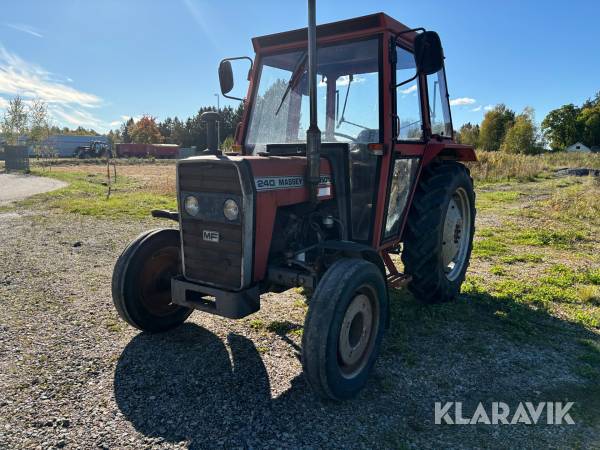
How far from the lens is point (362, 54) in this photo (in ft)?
12.5

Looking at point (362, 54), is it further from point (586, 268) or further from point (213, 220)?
point (586, 268)

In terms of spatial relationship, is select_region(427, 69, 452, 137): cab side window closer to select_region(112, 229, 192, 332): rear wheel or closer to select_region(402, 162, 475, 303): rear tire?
select_region(402, 162, 475, 303): rear tire

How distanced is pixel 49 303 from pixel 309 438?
340 centimetres

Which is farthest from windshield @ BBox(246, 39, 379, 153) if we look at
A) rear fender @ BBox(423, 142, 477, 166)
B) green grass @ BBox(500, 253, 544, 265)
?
green grass @ BBox(500, 253, 544, 265)

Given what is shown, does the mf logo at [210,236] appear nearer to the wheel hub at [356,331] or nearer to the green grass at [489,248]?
the wheel hub at [356,331]

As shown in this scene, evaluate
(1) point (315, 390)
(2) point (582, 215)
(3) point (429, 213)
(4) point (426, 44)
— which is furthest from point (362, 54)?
(2) point (582, 215)

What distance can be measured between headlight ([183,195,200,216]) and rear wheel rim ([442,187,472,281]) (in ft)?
8.84

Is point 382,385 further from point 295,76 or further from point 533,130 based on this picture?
point 533,130

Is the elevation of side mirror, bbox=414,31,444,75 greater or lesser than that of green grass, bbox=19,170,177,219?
greater

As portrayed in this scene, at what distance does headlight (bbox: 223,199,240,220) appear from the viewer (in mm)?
3010

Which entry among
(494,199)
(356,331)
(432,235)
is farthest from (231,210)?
(494,199)

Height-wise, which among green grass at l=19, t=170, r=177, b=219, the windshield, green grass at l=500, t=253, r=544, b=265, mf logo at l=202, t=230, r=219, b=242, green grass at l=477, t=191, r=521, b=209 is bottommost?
green grass at l=19, t=170, r=177, b=219

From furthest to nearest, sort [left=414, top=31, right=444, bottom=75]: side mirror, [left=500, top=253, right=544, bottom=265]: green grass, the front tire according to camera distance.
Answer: [left=500, top=253, right=544, bottom=265]: green grass < [left=414, top=31, right=444, bottom=75]: side mirror < the front tire

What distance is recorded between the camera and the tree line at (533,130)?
4381cm
